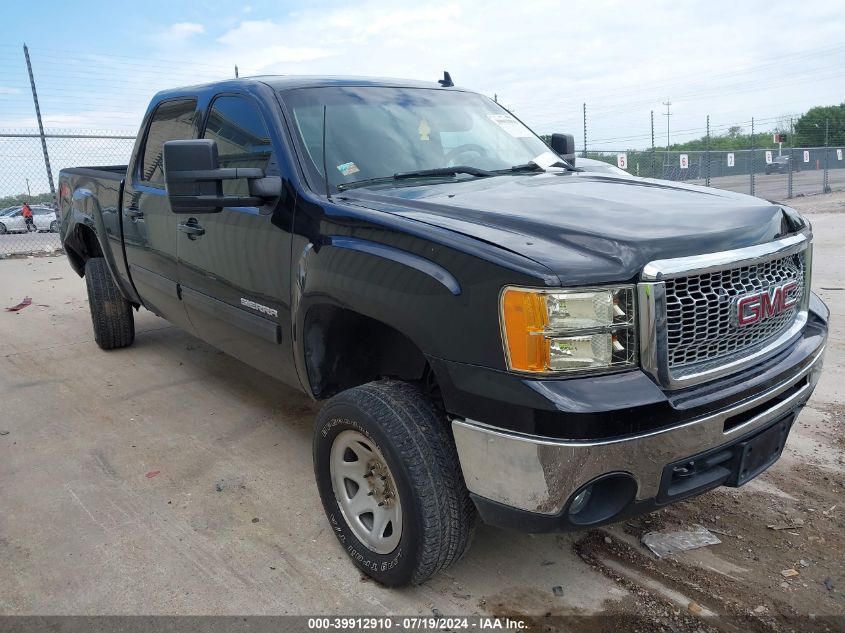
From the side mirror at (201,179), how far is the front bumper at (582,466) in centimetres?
Answer: 145

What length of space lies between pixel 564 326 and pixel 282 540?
5.37 ft

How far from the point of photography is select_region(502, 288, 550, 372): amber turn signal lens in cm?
205

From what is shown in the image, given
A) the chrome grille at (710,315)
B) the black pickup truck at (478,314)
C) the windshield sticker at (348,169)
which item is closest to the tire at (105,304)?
the black pickup truck at (478,314)

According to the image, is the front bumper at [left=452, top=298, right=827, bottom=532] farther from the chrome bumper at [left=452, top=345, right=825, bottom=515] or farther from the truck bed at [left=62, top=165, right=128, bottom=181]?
the truck bed at [left=62, top=165, right=128, bottom=181]

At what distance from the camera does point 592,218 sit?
7.88ft

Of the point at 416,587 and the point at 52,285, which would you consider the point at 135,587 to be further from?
the point at 52,285

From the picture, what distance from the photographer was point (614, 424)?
2025 millimetres

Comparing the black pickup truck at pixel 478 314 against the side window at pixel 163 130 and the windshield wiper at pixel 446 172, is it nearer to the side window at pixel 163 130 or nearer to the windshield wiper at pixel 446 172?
the windshield wiper at pixel 446 172

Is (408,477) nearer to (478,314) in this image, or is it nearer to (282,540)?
(478,314)

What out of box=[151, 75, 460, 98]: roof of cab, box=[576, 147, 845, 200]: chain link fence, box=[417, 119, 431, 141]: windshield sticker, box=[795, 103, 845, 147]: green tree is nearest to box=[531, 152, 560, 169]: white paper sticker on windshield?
box=[417, 119, 431, 141]: windshield sticker

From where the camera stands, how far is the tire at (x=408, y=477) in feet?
7.72

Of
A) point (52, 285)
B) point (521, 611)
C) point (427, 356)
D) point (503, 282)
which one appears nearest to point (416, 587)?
point (521, 611)

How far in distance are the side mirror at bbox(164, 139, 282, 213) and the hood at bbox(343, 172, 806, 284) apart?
43cm

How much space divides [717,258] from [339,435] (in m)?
1.46
